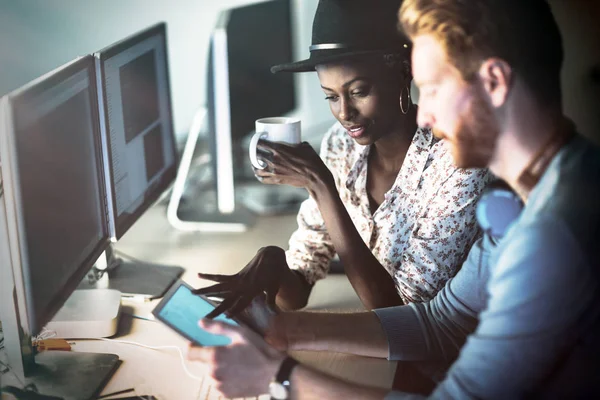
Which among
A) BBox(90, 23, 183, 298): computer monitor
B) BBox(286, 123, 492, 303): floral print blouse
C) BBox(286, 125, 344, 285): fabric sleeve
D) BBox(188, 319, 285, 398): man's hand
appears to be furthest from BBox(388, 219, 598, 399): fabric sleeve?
BBox(90, 23, 183, 298): computer monitor

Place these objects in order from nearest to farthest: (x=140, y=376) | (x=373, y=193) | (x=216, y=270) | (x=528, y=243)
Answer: (x=528, y=243) → (x=140, y=376) → (x=373, y=193) → (x=216, y=270)

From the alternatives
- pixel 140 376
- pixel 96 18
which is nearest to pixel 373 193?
pixel 140 376

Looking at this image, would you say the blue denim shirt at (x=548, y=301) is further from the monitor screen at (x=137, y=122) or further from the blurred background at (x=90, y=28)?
the blurred background at (x=90, y=28)

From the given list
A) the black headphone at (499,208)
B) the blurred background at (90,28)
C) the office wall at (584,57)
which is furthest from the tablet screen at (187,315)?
the blurred background at (90,28)

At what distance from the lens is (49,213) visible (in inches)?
34.8

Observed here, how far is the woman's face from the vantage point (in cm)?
103

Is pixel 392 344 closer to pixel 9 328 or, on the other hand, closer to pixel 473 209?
pixel 473 209

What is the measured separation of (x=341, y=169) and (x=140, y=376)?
501 mm

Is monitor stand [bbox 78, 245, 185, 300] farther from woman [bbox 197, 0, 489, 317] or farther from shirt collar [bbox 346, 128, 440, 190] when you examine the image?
shirt collar [bbox 346, 128, 440, 190]

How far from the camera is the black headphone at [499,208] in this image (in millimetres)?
707

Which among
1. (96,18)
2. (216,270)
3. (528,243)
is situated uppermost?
(96,18)

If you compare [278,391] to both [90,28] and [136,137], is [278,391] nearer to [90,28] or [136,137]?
[136,137]

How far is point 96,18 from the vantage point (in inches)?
73.4

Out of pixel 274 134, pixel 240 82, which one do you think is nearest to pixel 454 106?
pixel 274 134
